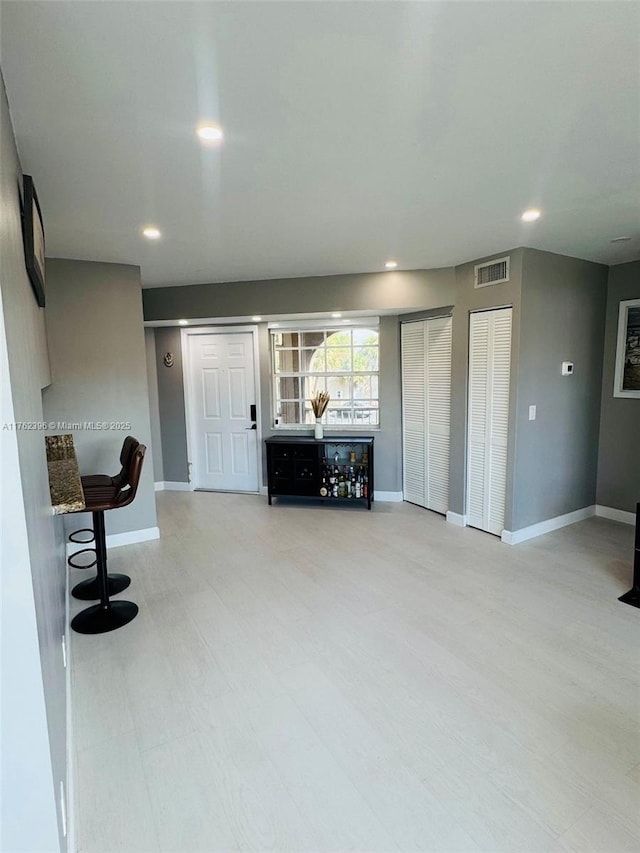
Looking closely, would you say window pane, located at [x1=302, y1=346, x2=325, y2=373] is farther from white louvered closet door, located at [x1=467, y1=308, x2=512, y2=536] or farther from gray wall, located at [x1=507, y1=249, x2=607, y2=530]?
gray wall, located at [x1=507, y1=249, x2=607, y2=530]

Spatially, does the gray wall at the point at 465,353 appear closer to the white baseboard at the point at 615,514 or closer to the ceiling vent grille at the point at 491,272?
the ceiling vent grille at the point at 491,272

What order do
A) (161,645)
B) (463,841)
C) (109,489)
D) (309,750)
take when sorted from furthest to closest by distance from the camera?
(109,489)
(161,645)
(309,750)
(463,841)

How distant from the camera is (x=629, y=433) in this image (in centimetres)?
431

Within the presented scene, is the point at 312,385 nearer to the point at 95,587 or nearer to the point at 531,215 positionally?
the point at 531,215

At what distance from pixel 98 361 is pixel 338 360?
2.60 meters

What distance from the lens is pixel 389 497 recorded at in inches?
207

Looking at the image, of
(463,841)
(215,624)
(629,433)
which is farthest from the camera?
(629,433)

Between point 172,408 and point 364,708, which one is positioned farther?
point 172,408

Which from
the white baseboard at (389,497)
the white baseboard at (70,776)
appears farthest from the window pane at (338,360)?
the white baseboard at (70,776)

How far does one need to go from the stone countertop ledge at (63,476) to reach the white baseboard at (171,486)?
7.94 feet

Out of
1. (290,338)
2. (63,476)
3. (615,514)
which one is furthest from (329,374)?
(615,514)

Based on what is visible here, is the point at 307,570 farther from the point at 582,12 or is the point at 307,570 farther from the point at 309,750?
the point at 582,12

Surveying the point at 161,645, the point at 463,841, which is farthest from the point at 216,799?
the point at 161,645

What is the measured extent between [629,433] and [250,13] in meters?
4.63
